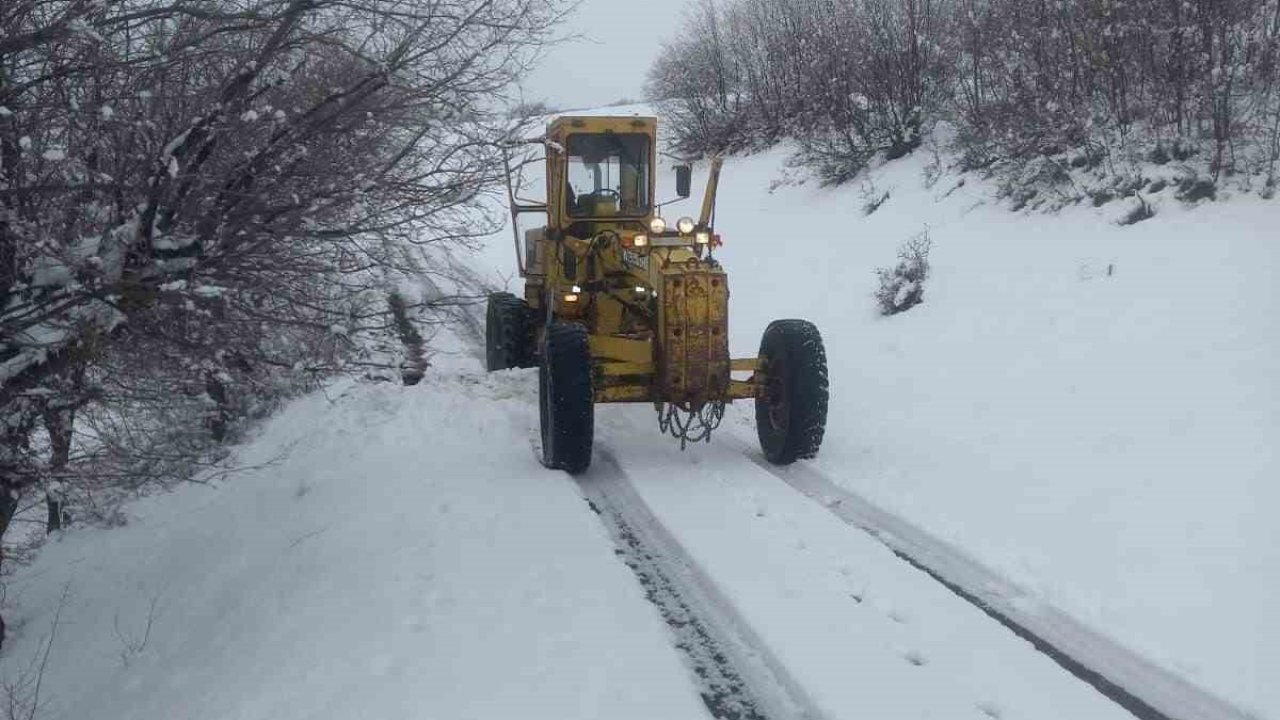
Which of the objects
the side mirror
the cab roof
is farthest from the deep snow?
the cab roof

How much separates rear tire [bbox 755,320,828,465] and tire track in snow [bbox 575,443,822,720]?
124 centimetres

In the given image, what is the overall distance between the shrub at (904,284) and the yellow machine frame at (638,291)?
342cm

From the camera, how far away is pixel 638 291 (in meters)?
8.35

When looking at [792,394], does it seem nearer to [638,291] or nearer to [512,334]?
[638,291]

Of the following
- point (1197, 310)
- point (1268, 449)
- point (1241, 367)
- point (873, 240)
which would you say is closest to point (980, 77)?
point (873, 240)

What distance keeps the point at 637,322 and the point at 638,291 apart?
0.58 meters

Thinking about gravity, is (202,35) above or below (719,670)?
above

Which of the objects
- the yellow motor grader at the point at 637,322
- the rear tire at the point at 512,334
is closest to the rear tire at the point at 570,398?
the yellow motor grader at the point at 637,322

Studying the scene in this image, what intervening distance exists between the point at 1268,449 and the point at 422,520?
5.19 meters

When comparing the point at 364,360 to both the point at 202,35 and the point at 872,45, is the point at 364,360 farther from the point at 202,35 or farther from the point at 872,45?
the point at 872,45

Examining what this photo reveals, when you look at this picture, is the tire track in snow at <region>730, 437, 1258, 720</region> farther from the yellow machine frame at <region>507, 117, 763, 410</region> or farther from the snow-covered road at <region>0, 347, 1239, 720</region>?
the yellow machine frame at <region>507, 117, 763, 410</region>

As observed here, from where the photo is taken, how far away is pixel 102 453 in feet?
21.7

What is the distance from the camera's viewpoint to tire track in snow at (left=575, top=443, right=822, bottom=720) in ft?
13.7

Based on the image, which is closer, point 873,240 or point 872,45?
point 873,240
